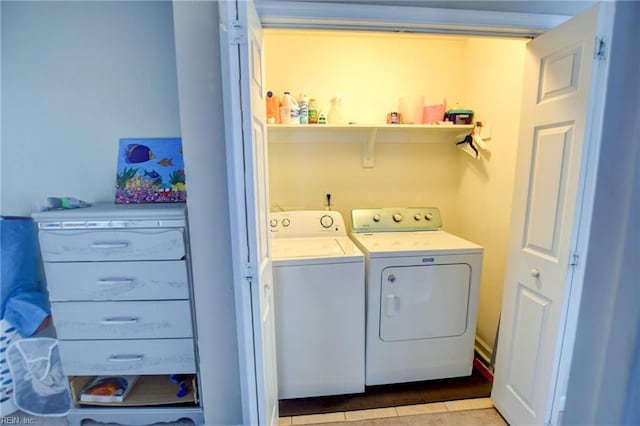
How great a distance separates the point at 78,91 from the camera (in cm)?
168

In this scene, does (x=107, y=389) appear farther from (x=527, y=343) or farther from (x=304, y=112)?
(x=527, y=343)

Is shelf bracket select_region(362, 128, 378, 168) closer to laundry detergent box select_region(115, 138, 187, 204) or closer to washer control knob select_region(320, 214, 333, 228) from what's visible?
washer control knob select_region(320, 214, 333, 228)

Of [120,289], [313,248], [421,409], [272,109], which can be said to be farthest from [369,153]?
[120,289]

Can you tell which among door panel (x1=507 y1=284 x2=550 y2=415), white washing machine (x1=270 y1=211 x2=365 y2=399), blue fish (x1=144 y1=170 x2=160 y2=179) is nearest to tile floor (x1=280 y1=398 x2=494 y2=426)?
white washing machine (x1=270 y1=211 x2=365 y2=399)

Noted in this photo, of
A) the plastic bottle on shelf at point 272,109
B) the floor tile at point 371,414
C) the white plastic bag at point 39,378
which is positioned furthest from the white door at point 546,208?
the white plastic bag at point 39,378

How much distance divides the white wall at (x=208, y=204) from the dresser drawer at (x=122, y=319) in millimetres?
146

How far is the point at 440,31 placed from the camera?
1343 mm

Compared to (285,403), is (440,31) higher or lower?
higher

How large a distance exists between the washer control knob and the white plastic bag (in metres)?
1.67

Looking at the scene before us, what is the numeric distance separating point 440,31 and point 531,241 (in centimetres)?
108

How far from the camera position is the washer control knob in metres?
2.16

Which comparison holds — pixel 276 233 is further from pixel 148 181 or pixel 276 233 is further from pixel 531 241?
pixel 531 241

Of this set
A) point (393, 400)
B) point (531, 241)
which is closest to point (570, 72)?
point (531, 241)

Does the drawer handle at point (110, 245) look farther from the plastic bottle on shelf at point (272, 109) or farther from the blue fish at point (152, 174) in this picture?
the plastic bottle on shelf at point (272, 109)
